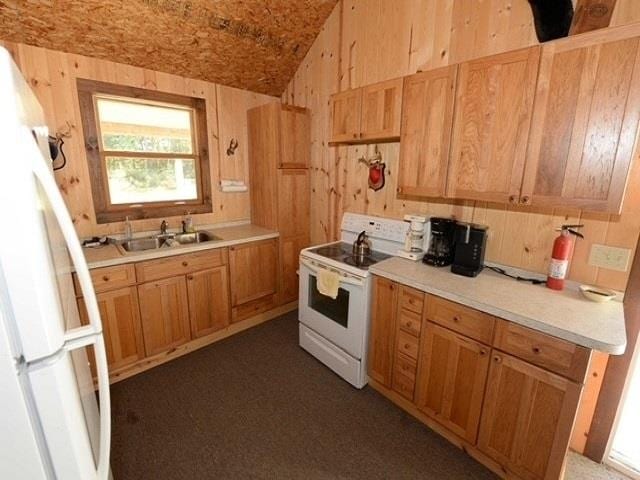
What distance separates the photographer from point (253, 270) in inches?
118

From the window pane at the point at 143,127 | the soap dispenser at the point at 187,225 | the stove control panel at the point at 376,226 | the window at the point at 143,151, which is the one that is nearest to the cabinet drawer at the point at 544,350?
the stove control panel at the point at 376,226

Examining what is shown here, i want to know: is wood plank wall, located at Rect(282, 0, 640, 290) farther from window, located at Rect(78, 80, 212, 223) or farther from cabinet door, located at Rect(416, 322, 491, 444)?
window, located at Rect(78, 80, 212, 223)

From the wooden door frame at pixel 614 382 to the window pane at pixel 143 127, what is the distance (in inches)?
137

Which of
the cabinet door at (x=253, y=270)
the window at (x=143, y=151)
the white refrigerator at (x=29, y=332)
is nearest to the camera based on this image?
Answer: the white refrigerator at (x=29, y=332)

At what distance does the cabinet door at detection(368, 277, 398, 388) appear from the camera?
6.47ft

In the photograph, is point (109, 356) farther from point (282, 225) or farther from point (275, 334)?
point (282, 225)

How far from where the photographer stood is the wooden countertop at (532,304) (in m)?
1.25

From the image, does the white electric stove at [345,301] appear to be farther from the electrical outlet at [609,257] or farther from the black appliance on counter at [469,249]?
the electrical outlet at [609,257]

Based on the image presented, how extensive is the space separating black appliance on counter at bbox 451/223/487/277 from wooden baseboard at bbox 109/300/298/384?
2025 mm

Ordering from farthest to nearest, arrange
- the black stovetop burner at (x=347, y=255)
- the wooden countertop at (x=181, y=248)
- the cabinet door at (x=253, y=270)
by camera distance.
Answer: the cabinet door at (x=253, y=270) → the black stovetop burner at (x=347, y=255) → the wooden countertop at (x=181, y=248)

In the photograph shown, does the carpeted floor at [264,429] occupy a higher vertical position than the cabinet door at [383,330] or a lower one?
lower

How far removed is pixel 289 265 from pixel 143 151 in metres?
1.78

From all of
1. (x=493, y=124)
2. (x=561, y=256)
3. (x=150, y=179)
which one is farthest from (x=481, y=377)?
(x=150, y=179)

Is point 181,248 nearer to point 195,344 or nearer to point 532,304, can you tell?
point 195,344
